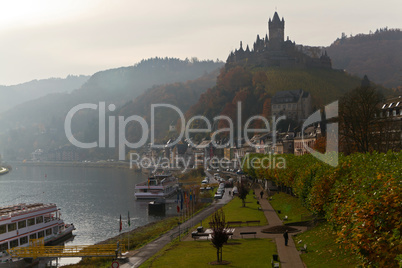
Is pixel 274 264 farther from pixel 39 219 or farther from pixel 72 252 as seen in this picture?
pixel 39 219

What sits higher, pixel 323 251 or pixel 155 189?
pixel 323 251

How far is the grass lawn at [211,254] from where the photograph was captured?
3484cm

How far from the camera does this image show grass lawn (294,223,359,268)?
2919 centimetres

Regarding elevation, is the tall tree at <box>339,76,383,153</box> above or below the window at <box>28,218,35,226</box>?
above

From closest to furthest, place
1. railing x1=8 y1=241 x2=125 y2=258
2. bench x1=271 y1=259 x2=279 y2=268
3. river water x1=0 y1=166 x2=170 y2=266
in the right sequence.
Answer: bench x1=271 y1=259 x2=279 y2=268
railing x1=8 y1=241 x2=125 y2=258
river water x1=0 y1=166 x2=170 y2=266

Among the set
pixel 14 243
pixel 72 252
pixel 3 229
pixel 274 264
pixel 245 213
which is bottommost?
pixel 14 243

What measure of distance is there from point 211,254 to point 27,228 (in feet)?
92.3

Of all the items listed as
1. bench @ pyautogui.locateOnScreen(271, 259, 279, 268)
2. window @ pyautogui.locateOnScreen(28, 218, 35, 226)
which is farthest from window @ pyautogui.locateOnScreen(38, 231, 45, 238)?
bench @ pyautogui.locateOnScreen(271, 259, 279, 268)

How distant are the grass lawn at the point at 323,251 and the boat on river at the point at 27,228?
29380 millimetres

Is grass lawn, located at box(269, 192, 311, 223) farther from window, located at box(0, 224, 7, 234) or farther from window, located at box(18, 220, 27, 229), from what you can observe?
window, located at box(0, 224, 7, 234)

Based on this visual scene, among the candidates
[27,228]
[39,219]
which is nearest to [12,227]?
[27,228]

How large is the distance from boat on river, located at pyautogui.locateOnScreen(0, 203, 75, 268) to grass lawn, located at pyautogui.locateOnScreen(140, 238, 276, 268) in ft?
58.5

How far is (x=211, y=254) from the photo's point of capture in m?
38.3

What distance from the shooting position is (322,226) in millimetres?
41406
